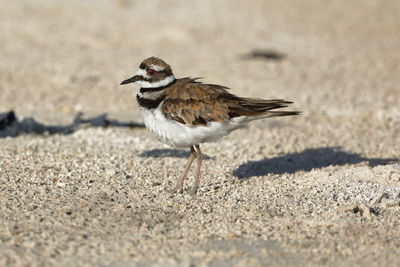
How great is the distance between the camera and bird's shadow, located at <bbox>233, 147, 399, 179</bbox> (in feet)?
25.3

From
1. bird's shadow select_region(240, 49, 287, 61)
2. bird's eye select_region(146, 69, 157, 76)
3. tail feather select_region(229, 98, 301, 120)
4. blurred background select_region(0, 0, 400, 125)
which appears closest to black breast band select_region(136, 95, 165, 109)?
bird's eye select_region(146, 69, 157, 76)

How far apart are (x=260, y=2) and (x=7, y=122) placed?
11.7 meters

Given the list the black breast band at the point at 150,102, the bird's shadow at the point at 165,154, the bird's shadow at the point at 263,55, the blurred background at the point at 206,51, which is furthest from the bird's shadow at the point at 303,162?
the bird's shadow at the point at 263,55

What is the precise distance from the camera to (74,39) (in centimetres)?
1612

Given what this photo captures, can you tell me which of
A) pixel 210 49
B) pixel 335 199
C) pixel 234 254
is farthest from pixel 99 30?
pixel 234 254

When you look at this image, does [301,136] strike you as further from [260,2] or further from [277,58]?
[260,2]

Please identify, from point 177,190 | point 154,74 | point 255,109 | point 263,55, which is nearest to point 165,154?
point 177,190

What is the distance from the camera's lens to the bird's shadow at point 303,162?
25.3 feet

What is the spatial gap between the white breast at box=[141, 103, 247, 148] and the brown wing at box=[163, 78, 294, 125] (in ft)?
0.17

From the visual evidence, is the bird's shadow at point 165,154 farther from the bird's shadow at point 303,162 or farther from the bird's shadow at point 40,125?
the bird's shadow at point 40,125

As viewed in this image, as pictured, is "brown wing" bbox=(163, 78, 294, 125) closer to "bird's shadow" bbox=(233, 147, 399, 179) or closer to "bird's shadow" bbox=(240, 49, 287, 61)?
"bird's shadow" bbox=(233, 147, 399, 179)

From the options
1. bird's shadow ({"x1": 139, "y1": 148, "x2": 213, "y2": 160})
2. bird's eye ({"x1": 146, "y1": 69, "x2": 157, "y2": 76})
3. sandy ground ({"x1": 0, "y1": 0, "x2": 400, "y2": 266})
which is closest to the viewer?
sandy ground ({"x1": 0, "y1": 0, "x2": 400, "y2": 266})

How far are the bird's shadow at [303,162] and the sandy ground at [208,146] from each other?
0.09 feet

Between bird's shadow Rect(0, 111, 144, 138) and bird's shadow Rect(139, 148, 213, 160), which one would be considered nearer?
bird's shadow Rect(139, 148, 213, 160)
